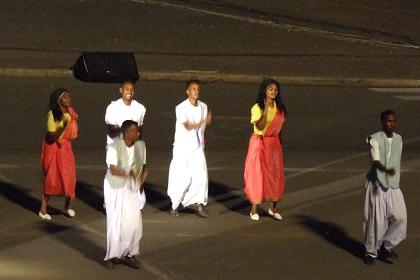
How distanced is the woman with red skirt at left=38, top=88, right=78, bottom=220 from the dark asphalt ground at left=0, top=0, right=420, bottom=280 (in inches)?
12.6

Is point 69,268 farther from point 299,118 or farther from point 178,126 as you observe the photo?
point 299,118

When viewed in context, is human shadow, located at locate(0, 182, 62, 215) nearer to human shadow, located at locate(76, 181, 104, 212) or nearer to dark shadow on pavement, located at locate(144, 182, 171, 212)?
human shadow, located at locate(76, 181, 104, 212)

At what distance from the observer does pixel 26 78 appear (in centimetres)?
2655

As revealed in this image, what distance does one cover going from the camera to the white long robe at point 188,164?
649 inches

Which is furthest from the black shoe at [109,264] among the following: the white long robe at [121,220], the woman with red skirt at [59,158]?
the woman with red skirt at [59,158]

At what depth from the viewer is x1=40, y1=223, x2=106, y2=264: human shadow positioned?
14751mm

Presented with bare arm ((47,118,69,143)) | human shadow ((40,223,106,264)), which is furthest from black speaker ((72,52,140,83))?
human shadow ((40,223,106,264))

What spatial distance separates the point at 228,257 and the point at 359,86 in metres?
12.6

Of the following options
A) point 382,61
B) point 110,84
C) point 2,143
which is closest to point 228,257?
point 2,143

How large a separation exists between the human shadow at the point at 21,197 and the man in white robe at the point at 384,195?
398 centimetres

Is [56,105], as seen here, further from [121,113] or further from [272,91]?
[272,91]

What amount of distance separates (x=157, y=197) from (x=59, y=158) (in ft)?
5.65

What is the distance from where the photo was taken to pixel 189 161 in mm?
16578

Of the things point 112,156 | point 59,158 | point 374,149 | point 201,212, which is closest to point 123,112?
point 59,158
